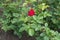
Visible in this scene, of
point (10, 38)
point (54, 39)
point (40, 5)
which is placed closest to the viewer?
point (54, 39)

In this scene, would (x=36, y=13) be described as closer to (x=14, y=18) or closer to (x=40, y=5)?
(x=40, y=5)

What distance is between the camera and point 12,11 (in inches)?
108

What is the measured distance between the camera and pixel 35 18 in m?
2.32

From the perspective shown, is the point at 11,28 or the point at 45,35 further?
the point at 11,28

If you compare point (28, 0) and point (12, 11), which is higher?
point (28, 0)

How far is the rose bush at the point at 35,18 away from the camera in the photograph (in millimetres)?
2293

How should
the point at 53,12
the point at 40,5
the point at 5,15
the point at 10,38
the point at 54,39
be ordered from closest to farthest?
the point at 54,39 → the point at 40,5 → the point at 53,12 → the point at 5,15 → the point at 10,38

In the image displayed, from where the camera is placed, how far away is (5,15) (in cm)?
280

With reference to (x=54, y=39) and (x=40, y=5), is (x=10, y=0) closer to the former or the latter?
(x=40, y=5)

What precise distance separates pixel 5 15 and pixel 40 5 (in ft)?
1.95

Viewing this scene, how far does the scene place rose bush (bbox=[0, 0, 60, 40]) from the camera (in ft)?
7.52

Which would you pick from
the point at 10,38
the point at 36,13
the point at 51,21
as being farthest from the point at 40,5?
the point at 10,38

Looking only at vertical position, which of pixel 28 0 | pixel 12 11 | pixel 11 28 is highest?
pixel 28 0

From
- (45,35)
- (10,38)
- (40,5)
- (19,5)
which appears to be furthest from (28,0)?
(10,38)
